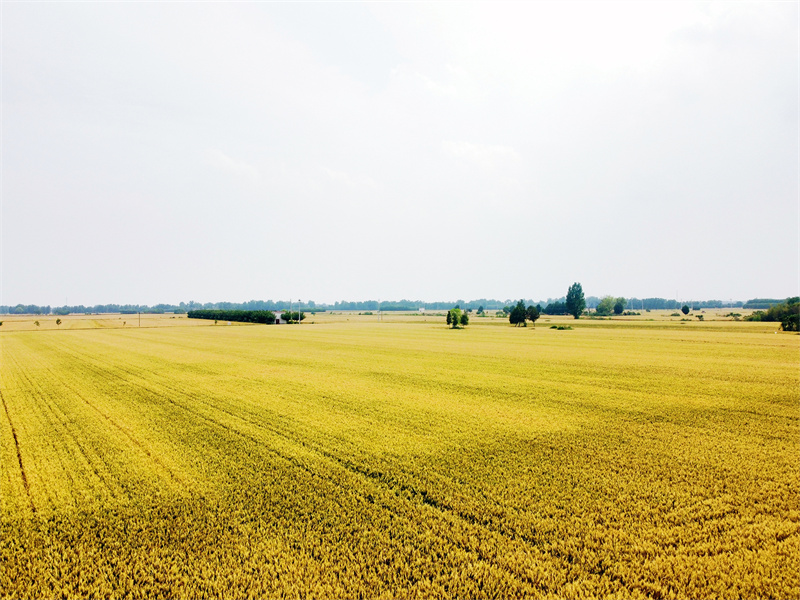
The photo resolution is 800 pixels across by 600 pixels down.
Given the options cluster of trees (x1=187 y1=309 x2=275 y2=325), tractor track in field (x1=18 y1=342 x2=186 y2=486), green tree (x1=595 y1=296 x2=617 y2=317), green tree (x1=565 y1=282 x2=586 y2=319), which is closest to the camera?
tractor track in field (x1=18 y1=342 x2=186 y2=486)

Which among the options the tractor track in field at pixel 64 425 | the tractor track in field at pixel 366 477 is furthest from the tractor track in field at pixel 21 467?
the tractor track in field at pixel 366 477

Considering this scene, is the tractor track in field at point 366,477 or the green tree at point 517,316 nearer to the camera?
the tractor track in field at point 366,477

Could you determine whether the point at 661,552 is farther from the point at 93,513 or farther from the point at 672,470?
the point at 93,513

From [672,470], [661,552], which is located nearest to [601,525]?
[661,552]

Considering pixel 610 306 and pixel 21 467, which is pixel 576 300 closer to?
pixel 610 306

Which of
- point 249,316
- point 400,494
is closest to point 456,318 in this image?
point 249,316

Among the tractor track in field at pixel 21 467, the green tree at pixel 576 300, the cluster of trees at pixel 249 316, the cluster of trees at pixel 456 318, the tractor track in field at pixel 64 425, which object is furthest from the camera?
the green tree at pixel 576 300

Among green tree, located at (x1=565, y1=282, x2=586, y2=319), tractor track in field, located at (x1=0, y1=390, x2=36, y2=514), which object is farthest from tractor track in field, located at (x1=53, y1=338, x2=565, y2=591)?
green tree, located at (x1=565, y1=282, x2=586, y2=319)

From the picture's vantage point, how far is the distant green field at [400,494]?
4566 mm

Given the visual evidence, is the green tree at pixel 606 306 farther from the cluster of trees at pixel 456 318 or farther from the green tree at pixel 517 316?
the cluster of trees at pixel 456 318

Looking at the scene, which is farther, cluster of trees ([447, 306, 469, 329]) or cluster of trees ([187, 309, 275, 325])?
cluster of trees ([187, 309, 275, 325])

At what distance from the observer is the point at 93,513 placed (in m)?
5.98

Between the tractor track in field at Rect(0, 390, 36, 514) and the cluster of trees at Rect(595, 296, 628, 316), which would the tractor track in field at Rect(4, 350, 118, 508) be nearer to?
the tractor track in field at Rect(0, 390, 36, 514)

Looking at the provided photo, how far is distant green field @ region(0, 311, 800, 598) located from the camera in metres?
4.57
